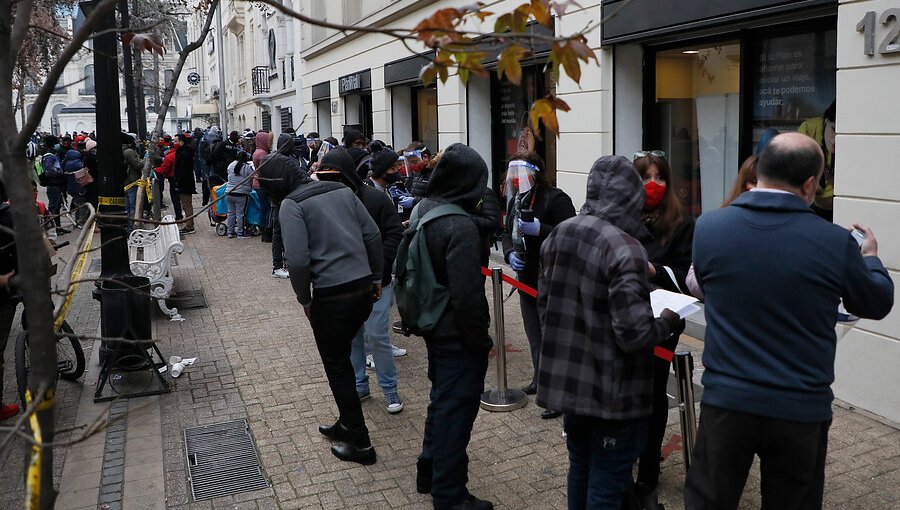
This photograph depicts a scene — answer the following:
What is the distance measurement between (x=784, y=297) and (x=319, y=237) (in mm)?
2966

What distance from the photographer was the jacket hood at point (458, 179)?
4.54m

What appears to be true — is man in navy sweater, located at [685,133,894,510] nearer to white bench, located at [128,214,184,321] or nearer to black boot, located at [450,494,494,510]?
black boot, located at [450,494,494,510]

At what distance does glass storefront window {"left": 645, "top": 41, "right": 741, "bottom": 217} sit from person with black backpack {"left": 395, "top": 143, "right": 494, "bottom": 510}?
4.69m

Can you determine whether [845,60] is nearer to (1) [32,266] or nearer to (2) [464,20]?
(2) [464,20]

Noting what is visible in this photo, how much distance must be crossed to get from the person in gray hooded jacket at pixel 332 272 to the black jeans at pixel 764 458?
2.50 meters

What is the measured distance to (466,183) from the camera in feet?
14.9

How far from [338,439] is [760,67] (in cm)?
526

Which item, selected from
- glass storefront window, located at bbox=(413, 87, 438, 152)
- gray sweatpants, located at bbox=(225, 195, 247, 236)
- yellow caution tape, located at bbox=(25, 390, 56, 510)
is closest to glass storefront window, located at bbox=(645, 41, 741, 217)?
glass storefront window, located at bbox=(413, 87, 438, 152)

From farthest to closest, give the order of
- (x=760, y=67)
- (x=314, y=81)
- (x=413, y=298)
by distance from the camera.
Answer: (x=314, y=81) < (x=760, y=67) < (x=413, y=298)

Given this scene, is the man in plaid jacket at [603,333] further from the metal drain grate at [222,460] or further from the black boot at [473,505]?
the metal drain grate at [222,460]

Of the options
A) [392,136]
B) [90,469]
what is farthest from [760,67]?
[392,136]

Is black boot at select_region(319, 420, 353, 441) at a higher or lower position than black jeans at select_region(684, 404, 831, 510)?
lower

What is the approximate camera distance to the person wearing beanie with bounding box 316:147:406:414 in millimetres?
6137

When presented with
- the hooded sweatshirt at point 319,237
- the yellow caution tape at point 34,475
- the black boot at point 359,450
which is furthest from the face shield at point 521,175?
the yellow caution tape at point 34,475
